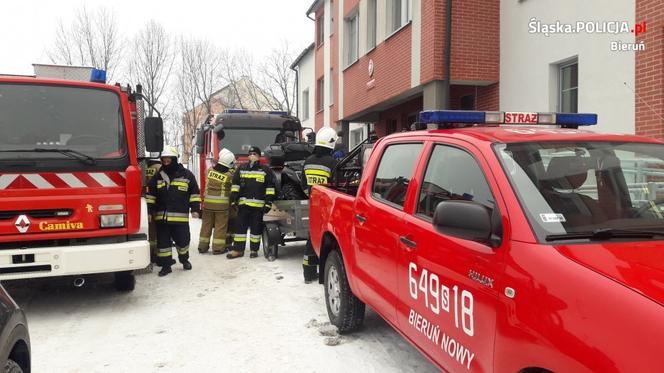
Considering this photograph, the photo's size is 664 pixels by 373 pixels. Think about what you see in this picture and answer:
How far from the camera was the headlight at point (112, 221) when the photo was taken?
5266 mm

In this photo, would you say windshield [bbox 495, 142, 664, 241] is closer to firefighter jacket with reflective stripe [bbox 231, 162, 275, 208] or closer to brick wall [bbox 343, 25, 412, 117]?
firefighter jacket with reflective stripe [bbox 231, 162, 275, 208]

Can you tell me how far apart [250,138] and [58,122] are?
666 cm

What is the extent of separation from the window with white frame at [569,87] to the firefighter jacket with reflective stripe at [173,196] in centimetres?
604

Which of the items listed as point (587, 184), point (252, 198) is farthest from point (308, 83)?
point (587, 184)

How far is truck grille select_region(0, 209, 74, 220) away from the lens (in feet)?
16.3

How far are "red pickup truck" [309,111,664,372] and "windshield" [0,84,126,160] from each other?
3.22m

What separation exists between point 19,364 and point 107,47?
2828cm

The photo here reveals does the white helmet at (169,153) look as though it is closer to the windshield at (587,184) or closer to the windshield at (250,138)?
the windshield at (250,138)

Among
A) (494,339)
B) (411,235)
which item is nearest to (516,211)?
(494,339)

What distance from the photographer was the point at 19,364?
2.55 meters

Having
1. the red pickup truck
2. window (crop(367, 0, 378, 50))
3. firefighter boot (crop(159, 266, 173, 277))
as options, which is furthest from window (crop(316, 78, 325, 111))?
the red pickup truck

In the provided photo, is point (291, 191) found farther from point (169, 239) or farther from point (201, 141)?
point (201, 141)

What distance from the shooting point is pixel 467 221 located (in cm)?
232

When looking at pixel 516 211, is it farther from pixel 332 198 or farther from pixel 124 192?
pixel 124 192
